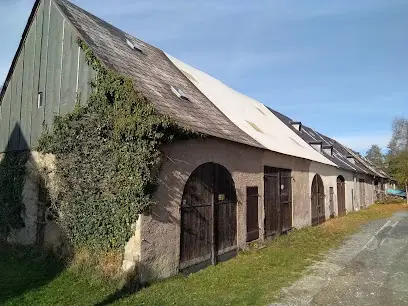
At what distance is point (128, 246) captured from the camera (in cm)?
754

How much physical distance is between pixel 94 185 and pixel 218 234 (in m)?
3.81

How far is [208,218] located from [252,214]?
9.42ft

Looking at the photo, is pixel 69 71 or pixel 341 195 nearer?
pixel 69 71

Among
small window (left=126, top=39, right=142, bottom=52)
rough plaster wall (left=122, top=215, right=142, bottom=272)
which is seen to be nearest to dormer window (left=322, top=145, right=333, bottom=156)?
small window (left=126, top=39, right=142, bottom=52)

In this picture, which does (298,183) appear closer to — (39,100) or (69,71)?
(69,71)

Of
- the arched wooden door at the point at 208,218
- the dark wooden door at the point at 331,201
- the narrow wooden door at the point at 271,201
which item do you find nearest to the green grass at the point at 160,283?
the arched wooden door at the point at 208,218

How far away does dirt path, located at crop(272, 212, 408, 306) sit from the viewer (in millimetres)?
7129

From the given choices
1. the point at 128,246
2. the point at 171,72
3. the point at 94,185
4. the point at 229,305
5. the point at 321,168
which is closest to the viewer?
the point at 229,305

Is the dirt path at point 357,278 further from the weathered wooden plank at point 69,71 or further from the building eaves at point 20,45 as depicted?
the building eaves at point 20,45

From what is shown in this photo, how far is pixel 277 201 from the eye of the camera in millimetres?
14234

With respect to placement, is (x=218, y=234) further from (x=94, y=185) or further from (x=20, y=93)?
(x=20, y=93)

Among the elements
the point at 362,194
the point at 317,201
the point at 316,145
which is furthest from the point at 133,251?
the point at 362,194

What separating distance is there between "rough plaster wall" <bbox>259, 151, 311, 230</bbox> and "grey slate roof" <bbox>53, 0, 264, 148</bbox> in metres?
2.23

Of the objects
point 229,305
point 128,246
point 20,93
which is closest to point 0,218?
point 20,93
